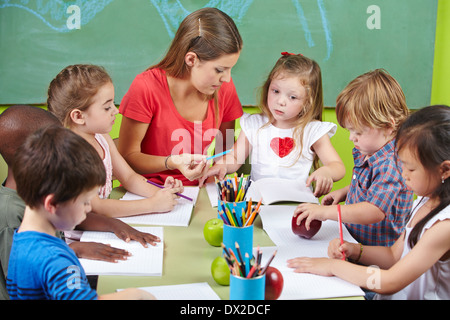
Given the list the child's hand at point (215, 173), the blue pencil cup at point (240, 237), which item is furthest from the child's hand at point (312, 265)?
the child's hand at point (215, 173)

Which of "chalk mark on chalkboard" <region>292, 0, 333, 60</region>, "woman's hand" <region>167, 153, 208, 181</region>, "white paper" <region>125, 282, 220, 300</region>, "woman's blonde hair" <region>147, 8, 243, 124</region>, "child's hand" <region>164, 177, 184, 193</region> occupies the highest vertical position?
"chalk mark on chalkboard" <region>292, 0, 333, 60</region>

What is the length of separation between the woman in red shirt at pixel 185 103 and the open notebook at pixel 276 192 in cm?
16

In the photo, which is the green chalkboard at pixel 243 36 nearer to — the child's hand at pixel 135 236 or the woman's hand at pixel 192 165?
the woman's hand at pixel 192 165

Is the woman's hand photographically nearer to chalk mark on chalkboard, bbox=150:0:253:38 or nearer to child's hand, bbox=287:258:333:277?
child's hand, bbox=287:258:333:277

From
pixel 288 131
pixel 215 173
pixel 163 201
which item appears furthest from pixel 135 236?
pixel 288 131

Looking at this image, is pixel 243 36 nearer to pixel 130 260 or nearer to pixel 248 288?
pixel 130 260

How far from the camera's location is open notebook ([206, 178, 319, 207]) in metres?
1.49

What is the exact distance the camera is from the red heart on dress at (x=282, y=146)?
186 centimetres

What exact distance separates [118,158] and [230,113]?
2.08 feet

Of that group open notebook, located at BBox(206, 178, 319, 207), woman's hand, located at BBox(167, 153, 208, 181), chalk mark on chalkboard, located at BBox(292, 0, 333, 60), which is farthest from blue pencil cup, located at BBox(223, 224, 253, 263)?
chalk mark on chalkboard, located at BBox(292, 0, 333, 60)

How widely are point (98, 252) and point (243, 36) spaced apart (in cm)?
206

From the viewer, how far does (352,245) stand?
1131mm

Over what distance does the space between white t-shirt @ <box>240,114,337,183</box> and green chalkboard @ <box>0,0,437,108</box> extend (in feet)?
3.32
